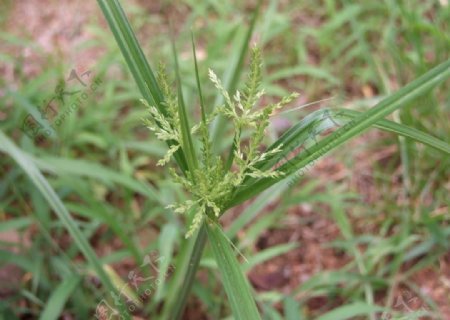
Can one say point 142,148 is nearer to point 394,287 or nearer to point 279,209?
point 279,209

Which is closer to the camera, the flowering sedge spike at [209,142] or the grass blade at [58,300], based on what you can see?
the flowering sedge spike at [209,142]

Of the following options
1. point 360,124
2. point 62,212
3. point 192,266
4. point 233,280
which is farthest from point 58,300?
point 360,124

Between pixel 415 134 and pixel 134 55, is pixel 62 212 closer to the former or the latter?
pixel 134 55

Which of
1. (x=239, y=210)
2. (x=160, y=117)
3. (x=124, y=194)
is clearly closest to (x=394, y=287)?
(x=239, y=210)

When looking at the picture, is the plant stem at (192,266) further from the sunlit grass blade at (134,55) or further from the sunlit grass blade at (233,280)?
the sunlit grass blade at (134,55)

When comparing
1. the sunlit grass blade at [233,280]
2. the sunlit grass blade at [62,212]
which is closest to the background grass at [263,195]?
the sunlit grass blade at [62,212]

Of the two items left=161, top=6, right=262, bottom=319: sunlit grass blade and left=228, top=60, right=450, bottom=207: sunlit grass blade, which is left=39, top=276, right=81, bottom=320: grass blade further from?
left=228, top=60, right=450, bottom=207: sunlit grass blade
